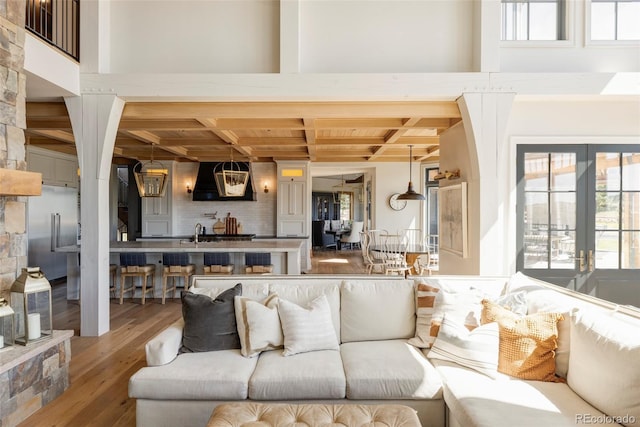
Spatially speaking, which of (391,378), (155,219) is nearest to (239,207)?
(155,219)

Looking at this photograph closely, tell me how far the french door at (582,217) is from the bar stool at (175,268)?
15.1ft

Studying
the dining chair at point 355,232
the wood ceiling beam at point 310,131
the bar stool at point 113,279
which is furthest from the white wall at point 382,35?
the dining chair at point 355,232

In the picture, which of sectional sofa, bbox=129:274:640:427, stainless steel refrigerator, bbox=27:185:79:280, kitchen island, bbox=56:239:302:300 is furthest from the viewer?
stainless steel refrigerator, bbox=27:185:79:280

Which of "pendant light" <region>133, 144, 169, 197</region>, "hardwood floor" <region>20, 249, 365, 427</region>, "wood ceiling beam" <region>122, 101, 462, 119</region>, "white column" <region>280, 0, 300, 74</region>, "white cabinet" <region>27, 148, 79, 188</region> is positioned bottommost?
"hardwood floor" <region>20, 249, 365, 427</region>

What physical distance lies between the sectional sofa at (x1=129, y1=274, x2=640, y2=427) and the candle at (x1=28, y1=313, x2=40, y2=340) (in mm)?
1016

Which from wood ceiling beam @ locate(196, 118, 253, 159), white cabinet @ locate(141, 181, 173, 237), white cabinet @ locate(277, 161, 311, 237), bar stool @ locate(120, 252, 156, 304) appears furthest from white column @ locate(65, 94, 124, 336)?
white cabinet @ locate(141, 181, 173, 237)

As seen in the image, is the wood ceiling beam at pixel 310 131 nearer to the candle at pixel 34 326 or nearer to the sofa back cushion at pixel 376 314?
the sofa back cushion at pixel 376 314

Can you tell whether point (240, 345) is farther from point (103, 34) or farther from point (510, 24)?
point (510, 24)

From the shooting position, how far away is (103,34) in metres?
4.14

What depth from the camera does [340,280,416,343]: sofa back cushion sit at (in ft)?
9.46

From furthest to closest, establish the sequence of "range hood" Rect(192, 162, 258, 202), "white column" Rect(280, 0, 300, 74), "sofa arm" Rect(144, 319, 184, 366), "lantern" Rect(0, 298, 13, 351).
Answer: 1. "range hood" Rect(192, 162, 258, 202)
2. "white column" Rect(280, 0, 300, 74)
3. "lantern" Rect(0, 298, 13, 351)
4. "sofa arm" Rect(144, 319, 184, 366)

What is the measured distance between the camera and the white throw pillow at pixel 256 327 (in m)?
2.58

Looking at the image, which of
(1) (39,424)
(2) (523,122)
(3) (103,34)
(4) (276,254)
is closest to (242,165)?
(4) (276,254)

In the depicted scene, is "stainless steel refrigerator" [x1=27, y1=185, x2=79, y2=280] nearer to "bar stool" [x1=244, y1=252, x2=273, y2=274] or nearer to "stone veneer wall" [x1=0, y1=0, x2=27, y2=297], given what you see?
"bar stool" [x1=244, y1=252, x2=273, y2=274]
